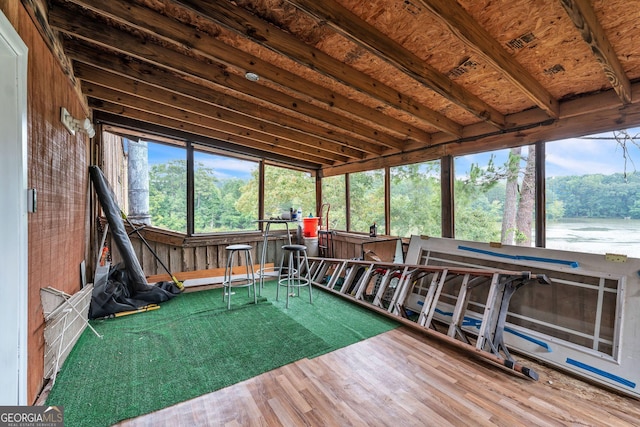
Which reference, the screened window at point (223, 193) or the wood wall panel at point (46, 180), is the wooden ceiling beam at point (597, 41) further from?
the screened window at point (223, 193)

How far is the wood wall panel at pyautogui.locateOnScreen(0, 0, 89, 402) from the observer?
5.25 feet

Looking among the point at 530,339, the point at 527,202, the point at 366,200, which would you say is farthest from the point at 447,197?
the point at 530,339

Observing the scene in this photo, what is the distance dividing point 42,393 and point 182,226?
9.35 feet

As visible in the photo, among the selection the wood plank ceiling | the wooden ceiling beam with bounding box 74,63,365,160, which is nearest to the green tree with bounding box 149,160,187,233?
the wood plank ceiling

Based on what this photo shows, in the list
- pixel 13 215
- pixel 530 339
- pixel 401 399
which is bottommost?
pixel 401 399

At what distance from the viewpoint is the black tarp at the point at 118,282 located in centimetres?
311

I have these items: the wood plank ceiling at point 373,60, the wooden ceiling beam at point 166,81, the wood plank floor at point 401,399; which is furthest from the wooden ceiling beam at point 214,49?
the wood plank floor at point 401,399

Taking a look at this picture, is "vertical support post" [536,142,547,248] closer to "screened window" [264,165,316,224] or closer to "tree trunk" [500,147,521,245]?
"tree trunk" [500,147,521,245]

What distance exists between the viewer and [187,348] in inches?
94.3

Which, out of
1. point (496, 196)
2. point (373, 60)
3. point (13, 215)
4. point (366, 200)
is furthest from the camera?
point (366, 200)

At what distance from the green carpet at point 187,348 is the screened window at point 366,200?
2005 mm

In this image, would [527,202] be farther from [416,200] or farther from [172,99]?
[172,99]

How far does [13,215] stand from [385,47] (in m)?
2.55

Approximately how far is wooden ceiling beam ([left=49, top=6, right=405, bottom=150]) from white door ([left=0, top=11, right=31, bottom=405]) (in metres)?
0.89
